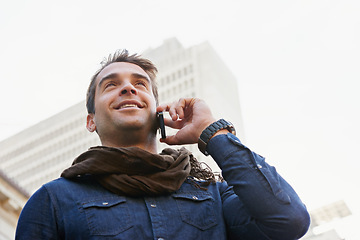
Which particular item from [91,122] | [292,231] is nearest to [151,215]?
[292,231]

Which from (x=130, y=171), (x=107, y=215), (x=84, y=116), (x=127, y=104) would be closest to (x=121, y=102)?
(x=127, y=104)

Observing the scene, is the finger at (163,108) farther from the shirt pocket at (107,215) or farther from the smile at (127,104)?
the shirt pocket at (107,215)

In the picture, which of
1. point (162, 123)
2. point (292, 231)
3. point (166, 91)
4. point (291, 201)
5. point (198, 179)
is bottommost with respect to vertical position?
point (292, 231)

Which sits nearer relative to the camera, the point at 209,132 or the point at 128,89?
the point at 209,132

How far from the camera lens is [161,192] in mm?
2512

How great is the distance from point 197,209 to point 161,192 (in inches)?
9.6

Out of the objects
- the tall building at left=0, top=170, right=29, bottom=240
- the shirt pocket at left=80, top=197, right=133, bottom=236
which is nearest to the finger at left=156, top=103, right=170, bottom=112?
the shirt pocket at left=80, top=197, right=133, bottom=236

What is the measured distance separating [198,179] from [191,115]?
45cm

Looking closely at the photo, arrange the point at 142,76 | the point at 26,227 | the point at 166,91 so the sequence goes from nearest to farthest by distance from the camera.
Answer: the point at 26,227, the point at 142,76, the point at 166,91

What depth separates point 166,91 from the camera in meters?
74.6

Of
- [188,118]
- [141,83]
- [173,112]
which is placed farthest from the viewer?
[141,83]

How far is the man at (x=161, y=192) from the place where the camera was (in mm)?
2299

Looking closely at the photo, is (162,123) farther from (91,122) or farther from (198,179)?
(91,122)

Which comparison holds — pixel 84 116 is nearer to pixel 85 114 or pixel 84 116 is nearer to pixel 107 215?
pixel 85 114
